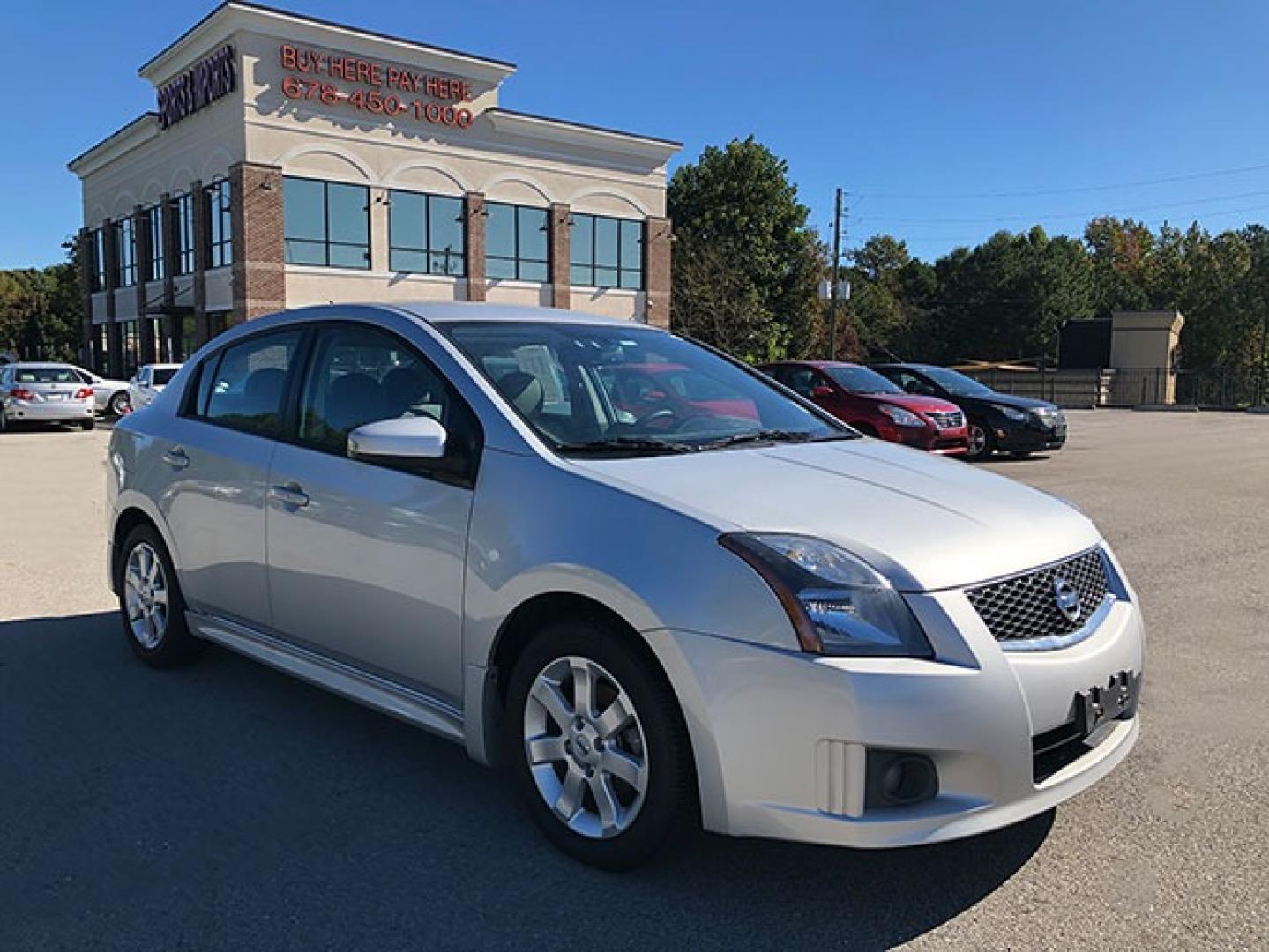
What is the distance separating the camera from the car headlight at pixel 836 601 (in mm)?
2746

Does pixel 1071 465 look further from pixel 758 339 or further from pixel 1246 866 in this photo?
pixel 758 339

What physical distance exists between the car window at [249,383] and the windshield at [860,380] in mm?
11986

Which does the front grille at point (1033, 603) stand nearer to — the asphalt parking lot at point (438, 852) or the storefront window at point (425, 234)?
the asphalt parking lot at point (438, 852)

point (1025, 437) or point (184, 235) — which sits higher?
point (184, 235)

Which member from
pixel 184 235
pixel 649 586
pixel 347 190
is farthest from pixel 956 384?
pixel 184 235

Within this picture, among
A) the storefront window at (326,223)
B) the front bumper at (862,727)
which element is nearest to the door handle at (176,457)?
the front bumper at (862,727)

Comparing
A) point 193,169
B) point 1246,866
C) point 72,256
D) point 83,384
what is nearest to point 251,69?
point 193,169

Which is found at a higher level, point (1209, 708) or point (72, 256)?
point (72, 256)

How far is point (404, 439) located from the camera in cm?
351

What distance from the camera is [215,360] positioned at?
16.9ft

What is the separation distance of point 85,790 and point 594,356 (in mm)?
2472

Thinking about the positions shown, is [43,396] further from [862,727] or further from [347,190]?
[862,727]

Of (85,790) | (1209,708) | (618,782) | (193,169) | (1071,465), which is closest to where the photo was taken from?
(618,782)

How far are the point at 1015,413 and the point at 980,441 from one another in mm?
712
